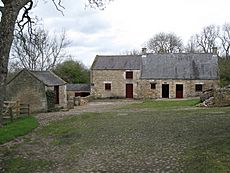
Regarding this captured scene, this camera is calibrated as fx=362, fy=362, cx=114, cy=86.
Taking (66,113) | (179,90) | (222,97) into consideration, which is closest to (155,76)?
(179,90)

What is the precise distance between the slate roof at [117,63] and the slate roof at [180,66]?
102cm

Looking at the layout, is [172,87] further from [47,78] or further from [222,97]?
[47,78]

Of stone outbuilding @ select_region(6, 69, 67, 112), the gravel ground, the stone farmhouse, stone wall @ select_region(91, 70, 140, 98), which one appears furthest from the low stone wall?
stone wall @ select_region(91, 70, 140, 98)

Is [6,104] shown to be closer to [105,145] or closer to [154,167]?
[105,145]

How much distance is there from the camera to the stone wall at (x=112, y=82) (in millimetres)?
43906

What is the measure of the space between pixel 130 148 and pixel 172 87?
31.9 metres

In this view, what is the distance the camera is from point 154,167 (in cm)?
899

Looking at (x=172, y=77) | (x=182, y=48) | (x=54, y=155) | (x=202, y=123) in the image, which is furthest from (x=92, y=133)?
(x=182, y=48)

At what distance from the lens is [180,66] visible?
43938 mm

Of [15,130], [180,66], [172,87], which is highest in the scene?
[180,66]

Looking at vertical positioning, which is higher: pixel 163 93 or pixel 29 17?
pixel 29 17

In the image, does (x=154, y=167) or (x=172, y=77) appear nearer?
(x=154, y=167)

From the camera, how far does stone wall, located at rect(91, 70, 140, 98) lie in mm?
43906

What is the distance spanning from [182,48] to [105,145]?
53.7 meters
